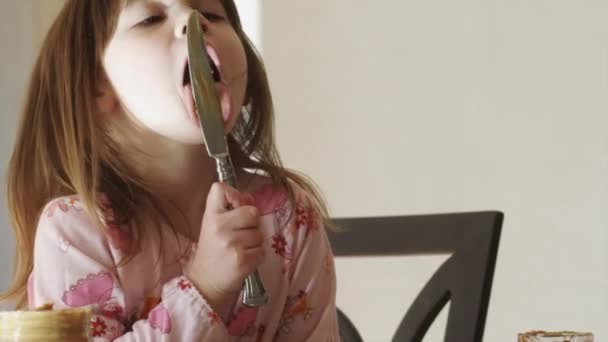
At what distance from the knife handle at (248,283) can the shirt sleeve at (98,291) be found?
5 centimetres

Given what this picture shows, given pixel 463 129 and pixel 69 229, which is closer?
pixel 69 229

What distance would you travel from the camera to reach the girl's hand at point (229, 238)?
1.77 ft

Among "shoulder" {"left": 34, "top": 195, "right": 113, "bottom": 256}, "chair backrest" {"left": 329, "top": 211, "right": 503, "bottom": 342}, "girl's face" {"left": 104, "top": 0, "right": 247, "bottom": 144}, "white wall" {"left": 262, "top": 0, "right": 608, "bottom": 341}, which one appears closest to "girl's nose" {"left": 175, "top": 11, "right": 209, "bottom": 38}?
"girl's face" {"left": 104, "top": 0, "right": 247, "bottom": 144}

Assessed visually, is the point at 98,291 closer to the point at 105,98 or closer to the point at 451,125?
the point at 105,98

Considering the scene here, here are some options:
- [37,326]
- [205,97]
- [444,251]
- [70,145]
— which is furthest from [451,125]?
[37,326]

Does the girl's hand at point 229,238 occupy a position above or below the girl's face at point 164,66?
below

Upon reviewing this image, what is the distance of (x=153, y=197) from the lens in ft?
2.15

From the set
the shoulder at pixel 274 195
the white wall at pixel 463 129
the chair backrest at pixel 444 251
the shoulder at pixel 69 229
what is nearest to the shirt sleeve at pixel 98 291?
the shoulder at pixel 69 229

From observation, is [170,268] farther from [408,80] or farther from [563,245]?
[408,80]

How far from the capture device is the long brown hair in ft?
2.12

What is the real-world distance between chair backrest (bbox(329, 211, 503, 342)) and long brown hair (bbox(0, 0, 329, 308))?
0.23 m

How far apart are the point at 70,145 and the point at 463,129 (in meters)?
1.13

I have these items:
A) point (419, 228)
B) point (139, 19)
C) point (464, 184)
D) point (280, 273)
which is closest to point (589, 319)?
point (464, 184)

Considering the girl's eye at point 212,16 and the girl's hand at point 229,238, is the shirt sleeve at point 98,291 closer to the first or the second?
the girl's hand at point 229,238
